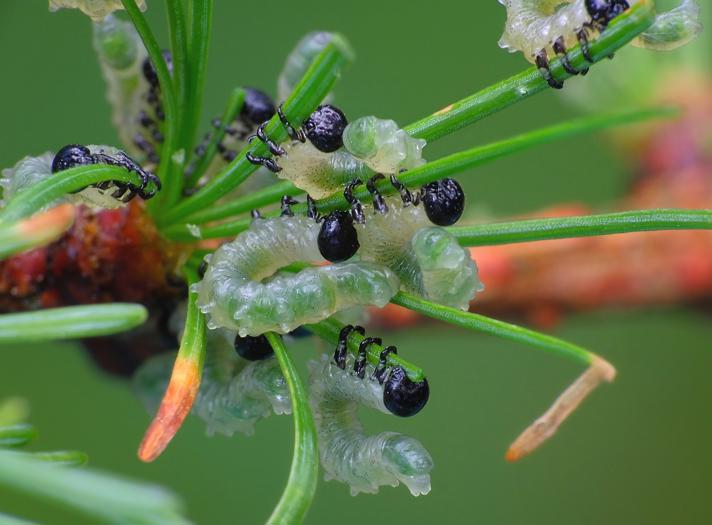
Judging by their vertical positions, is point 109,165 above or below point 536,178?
above

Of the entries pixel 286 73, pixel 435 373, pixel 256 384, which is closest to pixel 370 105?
pixel 435 373

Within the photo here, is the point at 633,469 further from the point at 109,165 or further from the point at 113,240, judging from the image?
the point at 109,165

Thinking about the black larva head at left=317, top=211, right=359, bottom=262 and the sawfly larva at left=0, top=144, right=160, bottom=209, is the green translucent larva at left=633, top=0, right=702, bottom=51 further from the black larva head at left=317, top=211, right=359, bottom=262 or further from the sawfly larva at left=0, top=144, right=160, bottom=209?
the sawfly larva at left=0, top=144, right=160, bottom=209

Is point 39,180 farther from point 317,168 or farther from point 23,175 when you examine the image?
point 317,168

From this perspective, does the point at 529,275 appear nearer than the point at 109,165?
No

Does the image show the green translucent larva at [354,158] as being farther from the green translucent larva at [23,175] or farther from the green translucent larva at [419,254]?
the green translucent larva at [23,175]

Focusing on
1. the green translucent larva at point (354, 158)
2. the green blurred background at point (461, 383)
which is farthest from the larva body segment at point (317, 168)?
the green blurred background at point (461, 383)

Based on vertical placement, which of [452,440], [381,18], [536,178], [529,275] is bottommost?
[452,440]

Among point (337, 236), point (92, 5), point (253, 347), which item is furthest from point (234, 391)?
point (92, 5)
